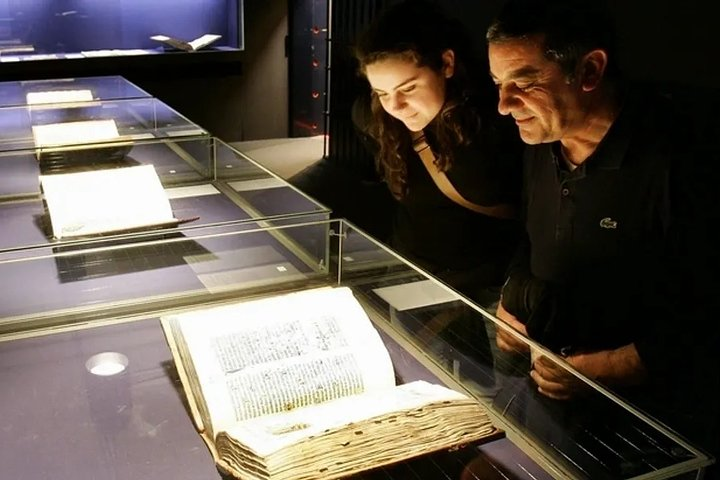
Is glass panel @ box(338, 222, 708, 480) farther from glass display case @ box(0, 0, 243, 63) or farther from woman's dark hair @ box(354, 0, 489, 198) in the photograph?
glass display case @ box(0, 0, 243, 63)

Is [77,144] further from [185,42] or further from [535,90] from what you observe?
[185,42]

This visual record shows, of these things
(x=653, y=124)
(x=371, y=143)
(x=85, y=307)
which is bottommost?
(x=85, y=307)

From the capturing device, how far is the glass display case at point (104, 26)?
14.9 ft

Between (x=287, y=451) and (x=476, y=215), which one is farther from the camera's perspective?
(x=476, y=215)

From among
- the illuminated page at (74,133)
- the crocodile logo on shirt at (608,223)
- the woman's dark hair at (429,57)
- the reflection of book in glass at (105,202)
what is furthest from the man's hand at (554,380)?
the illuminated page at (74,133)

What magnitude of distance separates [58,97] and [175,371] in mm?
2290

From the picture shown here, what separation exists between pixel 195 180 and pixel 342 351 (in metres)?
1.20

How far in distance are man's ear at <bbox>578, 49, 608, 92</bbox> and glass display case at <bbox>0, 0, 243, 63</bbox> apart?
156 inches

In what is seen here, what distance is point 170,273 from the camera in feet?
4.80

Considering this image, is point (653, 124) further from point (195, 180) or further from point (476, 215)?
point (195, 180)

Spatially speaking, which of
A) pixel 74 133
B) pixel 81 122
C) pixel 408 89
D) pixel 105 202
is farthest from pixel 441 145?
pixel 81 122

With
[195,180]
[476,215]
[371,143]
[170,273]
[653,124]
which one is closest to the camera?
[653,124]

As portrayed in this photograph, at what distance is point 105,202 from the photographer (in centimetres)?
176

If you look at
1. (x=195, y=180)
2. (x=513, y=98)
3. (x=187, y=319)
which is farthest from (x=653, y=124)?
(x=195, y=180)
